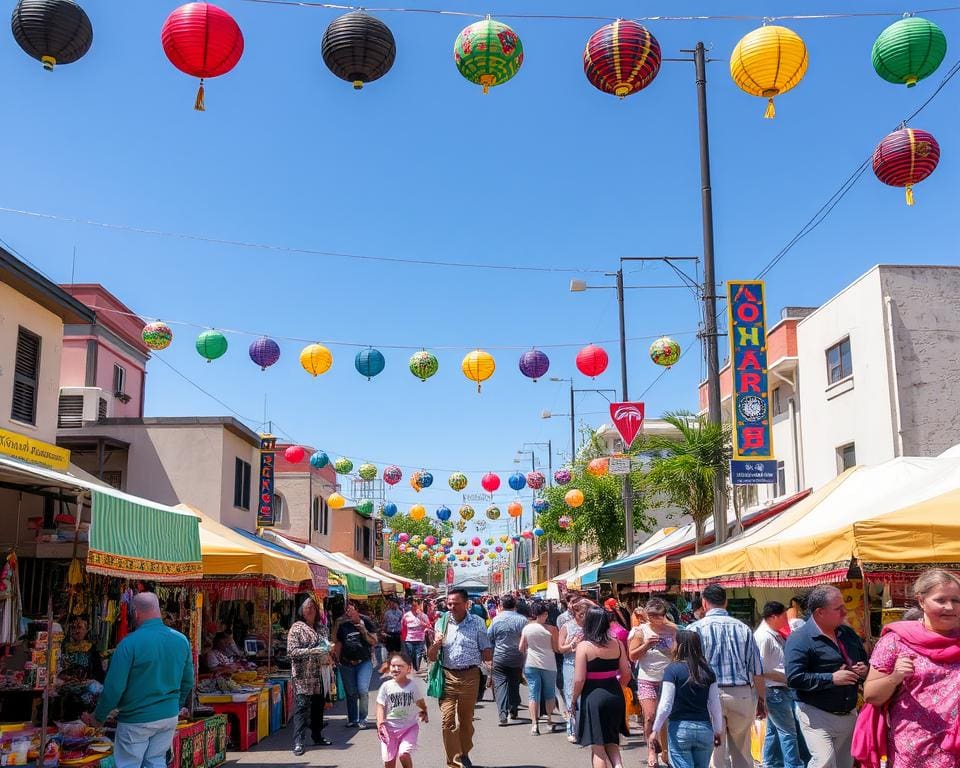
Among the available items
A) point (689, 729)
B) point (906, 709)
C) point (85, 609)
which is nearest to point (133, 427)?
point (85, 609)

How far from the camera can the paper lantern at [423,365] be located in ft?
59.4

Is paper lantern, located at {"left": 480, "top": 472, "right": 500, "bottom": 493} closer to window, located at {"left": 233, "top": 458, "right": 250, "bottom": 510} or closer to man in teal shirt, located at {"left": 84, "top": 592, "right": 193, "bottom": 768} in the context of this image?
window, located at {"left": 233, "top": 458, "right": 250, "bottom": 510}

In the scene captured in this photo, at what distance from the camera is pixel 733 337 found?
15.5 meters

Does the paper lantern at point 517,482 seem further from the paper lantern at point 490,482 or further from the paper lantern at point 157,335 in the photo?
the paper lantern at point 157,335

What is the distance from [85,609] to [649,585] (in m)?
10.3

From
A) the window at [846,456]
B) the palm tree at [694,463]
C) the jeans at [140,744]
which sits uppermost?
the window at [846,456]

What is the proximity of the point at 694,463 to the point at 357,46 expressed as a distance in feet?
38.2

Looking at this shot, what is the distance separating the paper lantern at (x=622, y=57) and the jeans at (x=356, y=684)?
9.33 meters

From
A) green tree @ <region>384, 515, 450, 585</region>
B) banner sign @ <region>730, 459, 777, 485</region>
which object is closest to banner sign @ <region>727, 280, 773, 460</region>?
banner sign @ <region>730, 459, 777, 485</region>

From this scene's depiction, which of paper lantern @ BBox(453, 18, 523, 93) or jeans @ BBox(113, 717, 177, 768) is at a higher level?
paper lantern @ BBox(453, 18, 523, 93)

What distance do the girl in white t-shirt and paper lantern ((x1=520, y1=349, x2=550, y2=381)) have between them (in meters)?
10.4

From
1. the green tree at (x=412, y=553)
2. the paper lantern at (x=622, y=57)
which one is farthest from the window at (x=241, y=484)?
the green tree at (x=412, y=553)

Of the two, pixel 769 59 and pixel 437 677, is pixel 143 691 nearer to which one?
pixel 437 677

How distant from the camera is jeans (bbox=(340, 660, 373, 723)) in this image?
14414mm
